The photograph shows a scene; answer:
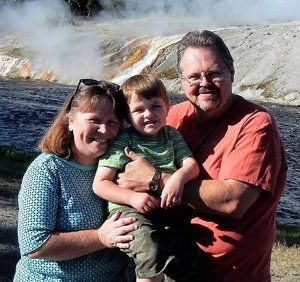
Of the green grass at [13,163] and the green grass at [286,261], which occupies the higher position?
the green grass at [286,261]

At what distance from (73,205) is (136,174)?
45cm

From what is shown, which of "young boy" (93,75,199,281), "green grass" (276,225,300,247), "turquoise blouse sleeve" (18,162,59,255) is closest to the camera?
"turquoise blouse sleeve" (18,162,59,255)

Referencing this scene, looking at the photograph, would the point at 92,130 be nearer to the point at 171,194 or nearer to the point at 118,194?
the point at 118,194

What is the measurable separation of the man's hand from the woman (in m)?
0.19

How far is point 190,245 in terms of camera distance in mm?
3895

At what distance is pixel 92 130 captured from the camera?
153 inches

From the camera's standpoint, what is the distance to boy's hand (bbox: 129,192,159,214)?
384 cm

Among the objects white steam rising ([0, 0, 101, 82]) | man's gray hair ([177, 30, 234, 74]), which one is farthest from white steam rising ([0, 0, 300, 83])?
man's gray hair ([177, 30, 234, 74])

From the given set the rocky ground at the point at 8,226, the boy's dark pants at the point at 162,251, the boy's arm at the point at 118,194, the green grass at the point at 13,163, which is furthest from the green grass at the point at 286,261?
the green grass at the point at 13,163

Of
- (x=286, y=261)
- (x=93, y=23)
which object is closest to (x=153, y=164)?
(x=286, y=261)

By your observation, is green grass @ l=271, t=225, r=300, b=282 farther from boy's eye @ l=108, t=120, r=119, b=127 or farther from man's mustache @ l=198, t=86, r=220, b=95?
boy's eye @ l=108, t=120, r=119, b=127

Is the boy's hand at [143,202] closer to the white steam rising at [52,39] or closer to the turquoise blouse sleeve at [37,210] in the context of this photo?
the turquoise blouse sleeve at [37,210]

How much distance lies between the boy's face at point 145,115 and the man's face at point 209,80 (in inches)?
11.3

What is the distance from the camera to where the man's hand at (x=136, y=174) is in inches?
154
